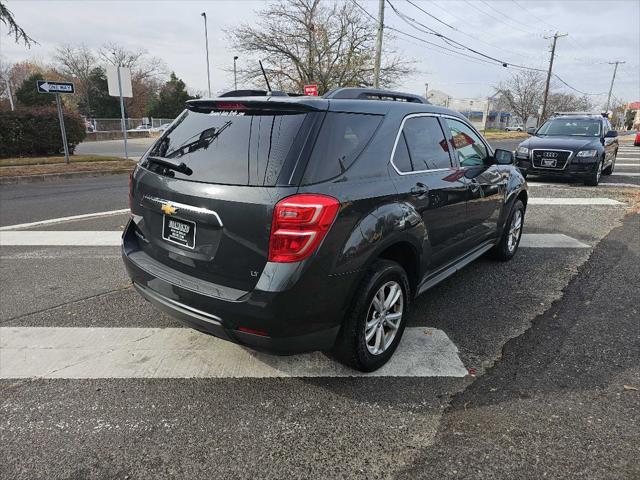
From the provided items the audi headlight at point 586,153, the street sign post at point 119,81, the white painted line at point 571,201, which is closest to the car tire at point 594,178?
the audi headlight at point 586,153

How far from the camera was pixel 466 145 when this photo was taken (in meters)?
4.23

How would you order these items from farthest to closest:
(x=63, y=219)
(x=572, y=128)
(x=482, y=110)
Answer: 1. (x=482, y=110)
2. (x=572, y=128)
3. (x=63, y=219)

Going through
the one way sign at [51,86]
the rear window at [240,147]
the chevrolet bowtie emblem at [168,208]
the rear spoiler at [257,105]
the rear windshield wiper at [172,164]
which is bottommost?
the chevrolet bowtie emblem at [168,208]

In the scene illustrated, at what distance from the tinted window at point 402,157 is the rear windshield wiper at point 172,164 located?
136 centimetres

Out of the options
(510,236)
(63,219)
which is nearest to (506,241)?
(510,236)

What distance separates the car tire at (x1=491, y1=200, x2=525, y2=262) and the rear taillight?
3379 millimetres

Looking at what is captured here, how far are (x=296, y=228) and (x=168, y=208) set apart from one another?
93 cm

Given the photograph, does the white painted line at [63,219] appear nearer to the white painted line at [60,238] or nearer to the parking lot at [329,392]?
the white painted line at [60,238]

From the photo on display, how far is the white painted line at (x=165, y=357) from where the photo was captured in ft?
9.84

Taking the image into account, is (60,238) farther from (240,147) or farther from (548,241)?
(548,241)

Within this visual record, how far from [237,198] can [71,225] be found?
18.4ft

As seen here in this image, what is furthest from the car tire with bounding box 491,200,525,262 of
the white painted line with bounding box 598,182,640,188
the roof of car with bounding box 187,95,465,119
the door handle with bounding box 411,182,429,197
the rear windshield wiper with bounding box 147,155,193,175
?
the white painted line with bounding box 598,182,640,188

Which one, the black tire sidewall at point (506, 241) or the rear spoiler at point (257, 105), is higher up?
the rear spoiler at point (257, 105)

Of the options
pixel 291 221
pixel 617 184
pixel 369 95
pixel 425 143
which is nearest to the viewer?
pixel 291 221
